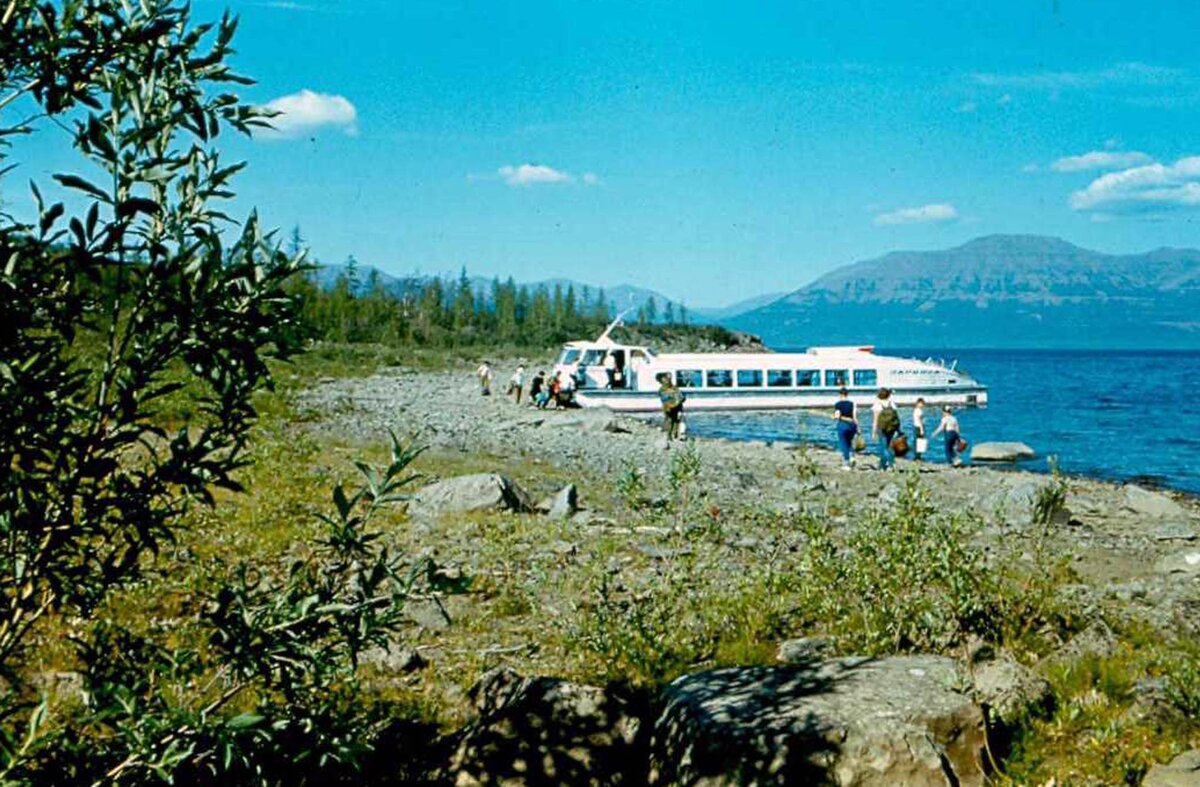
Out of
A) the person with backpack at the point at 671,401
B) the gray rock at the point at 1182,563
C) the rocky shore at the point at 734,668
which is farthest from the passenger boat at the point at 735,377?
the gray rock at the point at 1182,563

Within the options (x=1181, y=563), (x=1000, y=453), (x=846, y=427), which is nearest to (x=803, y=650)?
(x=1181, y=563)

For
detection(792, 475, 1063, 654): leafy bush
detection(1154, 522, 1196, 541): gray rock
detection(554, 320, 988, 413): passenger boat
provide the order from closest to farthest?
detection(792, 475, 1063, 654): leafy bush < detection(1154, 522, 1196, 541): gray rock < detection(554, 320, 988, 413): passenger boat

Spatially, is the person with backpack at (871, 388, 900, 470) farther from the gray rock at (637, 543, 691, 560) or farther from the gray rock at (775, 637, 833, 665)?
the gray rock at (775, 637, 833, 665)

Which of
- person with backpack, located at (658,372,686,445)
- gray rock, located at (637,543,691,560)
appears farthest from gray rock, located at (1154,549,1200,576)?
person with backpack, located at (658,372,686,445)

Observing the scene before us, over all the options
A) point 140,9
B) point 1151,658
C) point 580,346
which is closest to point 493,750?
point 140,9

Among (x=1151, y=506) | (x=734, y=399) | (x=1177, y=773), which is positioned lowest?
(x=1151, y=506)

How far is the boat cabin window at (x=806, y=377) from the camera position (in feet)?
190

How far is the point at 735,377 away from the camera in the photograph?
56.9 meters

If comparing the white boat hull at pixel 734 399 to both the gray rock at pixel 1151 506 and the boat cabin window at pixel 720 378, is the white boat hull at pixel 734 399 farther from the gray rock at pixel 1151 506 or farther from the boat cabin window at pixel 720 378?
the gray rock at pixel 1151 506

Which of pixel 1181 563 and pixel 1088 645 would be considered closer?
pixel 1088 645

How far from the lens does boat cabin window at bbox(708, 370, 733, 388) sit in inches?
2240

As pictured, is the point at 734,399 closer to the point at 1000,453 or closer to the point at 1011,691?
the point at 1000,453

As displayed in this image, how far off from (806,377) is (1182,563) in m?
42.9

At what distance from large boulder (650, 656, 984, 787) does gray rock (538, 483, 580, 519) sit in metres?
9.34
